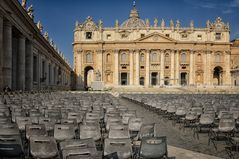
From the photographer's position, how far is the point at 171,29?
89750 millimetres

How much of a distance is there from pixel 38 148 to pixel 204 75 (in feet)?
291

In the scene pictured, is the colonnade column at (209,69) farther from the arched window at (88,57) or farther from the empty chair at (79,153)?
the empty chair at (79,153)

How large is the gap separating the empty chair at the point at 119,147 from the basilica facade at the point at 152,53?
7999cm

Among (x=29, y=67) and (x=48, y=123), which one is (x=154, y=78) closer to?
(x=29, y=67)

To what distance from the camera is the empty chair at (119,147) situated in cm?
613

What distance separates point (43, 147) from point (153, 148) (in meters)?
2.25

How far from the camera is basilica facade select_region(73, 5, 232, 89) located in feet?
287

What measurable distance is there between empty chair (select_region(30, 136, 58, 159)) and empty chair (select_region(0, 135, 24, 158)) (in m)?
0.44

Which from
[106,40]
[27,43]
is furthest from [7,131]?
[106,40]

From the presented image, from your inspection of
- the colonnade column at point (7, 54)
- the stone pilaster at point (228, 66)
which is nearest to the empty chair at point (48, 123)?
the colonnade column at point (7, 54)

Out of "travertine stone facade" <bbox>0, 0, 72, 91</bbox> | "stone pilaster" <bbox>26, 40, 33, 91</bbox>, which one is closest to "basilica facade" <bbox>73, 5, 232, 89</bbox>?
"travertine stone facade" <bbox>0, 0, 72, 91</bbox>

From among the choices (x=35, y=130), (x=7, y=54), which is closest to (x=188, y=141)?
(x=35, y=130)

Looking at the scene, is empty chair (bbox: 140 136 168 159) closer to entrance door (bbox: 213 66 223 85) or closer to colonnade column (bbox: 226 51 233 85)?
colonnade column (bbox: 226 51 233 85)

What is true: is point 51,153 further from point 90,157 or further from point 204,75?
point 204,75
